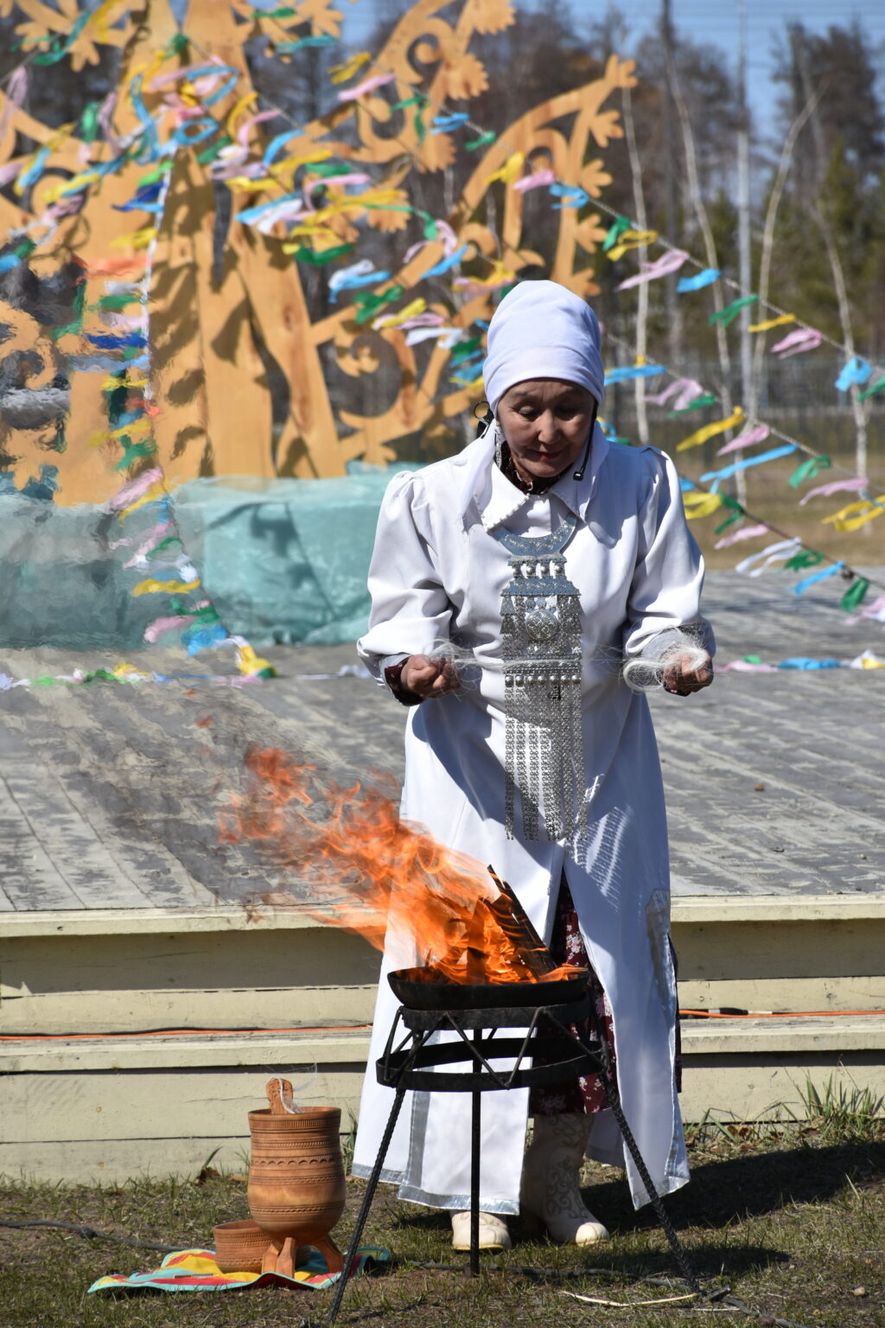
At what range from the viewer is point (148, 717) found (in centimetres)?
359

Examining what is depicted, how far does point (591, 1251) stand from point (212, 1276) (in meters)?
0.73

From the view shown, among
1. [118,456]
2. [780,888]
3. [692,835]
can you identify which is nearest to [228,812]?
[118,456]

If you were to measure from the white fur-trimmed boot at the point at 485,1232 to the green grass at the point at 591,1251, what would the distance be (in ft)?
0.10

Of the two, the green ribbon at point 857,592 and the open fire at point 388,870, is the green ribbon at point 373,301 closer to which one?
the green ribbon at point 857,592

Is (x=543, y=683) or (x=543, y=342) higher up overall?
(x=543, y=342)

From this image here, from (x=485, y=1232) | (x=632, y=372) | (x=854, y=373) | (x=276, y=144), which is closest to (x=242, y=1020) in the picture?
(x=485, y=1232)

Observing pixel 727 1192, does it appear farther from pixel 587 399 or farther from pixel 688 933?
pixel 587 399

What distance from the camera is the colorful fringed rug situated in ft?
10.5

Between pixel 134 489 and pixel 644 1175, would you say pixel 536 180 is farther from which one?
pixel 644 1175

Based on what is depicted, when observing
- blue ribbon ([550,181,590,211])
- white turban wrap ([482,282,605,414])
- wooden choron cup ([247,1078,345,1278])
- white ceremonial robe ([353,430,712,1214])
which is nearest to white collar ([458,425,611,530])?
white ceremonial robe ([353,430,712,1214])

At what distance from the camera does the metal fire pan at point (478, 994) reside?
2.90 meters

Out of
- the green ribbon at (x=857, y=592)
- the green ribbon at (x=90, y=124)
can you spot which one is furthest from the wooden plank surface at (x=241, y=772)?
the green ribbon at (x=90, y=124)

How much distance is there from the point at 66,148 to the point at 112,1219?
24.3 feet

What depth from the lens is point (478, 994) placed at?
2904mm
